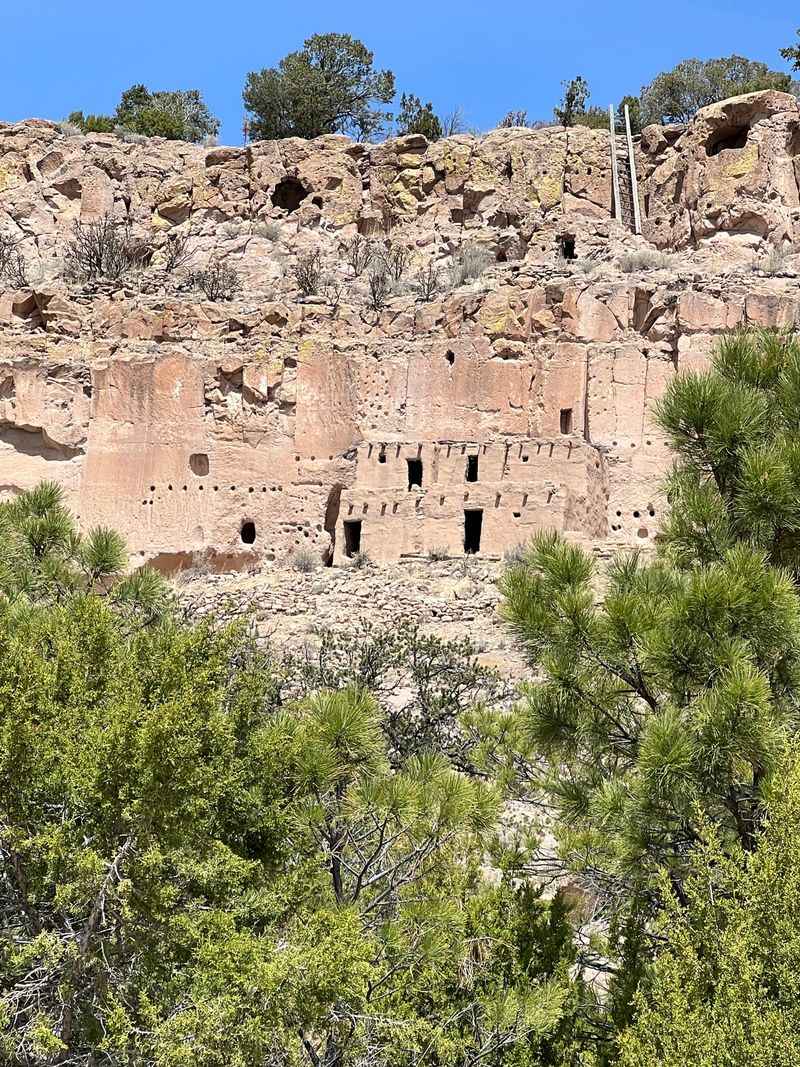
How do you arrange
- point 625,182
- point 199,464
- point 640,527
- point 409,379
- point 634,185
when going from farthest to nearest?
1. point 625,182
2. point 634,185
3. point 409,379
4. point 199,464
5. point 640,527

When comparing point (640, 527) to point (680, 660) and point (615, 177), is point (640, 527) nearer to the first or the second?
point (615, 177)

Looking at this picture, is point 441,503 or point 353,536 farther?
point 353,536

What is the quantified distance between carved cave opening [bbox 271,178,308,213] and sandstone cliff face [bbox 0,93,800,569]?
9.51 feet

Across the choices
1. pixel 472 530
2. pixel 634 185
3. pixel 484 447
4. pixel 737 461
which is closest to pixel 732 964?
pixel 737 461

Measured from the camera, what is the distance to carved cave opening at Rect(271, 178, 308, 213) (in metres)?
39.2

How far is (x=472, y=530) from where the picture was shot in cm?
2741

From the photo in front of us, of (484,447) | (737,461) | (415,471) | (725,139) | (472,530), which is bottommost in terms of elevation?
(472,530)

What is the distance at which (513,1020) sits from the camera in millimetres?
10688

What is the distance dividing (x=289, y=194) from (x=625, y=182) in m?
8.29

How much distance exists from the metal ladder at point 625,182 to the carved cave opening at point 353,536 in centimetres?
1218

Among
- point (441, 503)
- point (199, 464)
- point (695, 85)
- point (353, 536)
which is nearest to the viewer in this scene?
point (441, 503)

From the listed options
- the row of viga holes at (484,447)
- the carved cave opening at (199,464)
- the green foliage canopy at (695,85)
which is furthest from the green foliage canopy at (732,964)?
the green foliage canopy at (695,85)

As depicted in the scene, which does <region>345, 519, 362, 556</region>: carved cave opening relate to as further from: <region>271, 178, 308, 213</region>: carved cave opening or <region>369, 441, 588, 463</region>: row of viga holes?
<region>271, 178, 308, 213</region>: carved cave opening

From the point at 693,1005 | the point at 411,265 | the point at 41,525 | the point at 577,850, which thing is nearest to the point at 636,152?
the point at 411,265
